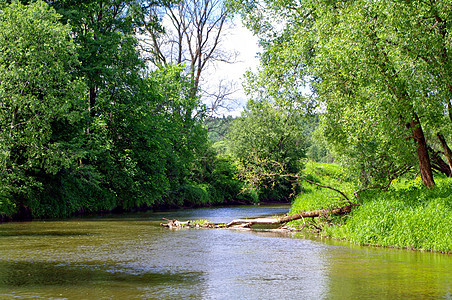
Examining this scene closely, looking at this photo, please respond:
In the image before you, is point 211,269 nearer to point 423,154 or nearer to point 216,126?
point 423,154

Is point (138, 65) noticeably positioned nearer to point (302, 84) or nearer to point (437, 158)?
point (302, 84)

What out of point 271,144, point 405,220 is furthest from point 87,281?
point 271,144

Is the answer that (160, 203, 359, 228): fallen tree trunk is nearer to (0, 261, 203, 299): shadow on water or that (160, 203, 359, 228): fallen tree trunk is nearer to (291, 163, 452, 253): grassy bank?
(291, 163, 452, 253): grassy bank

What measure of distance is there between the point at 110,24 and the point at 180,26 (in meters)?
12.4

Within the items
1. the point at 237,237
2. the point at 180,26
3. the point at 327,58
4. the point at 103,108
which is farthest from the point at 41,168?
the point at 180,26

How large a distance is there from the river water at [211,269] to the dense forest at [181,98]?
4.54m

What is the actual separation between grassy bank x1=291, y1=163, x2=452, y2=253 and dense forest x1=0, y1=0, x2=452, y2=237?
→ 1.86 m

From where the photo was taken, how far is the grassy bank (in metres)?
13.0

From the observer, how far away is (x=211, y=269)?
1048 cm

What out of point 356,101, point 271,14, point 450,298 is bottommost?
point 450,298

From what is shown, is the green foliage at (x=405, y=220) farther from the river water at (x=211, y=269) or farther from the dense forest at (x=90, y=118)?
the dense forest at (x=90, y=118)

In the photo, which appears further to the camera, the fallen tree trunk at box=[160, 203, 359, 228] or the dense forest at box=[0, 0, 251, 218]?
the dense forest at box=[0, 0, 251, 218]

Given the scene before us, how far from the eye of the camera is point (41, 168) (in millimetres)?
25031

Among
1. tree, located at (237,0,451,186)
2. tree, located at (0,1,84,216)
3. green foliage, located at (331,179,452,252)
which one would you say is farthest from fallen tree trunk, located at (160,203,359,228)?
tree, located at (0,1,84,216)
